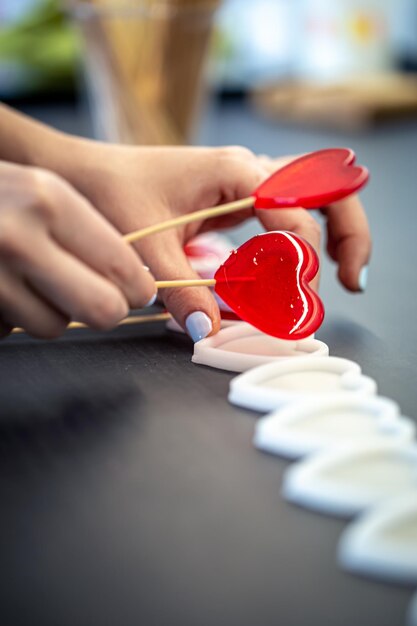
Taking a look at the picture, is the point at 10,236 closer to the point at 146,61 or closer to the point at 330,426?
the point at 330,426

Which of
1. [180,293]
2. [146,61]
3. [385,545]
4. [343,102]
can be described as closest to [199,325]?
[180,293]

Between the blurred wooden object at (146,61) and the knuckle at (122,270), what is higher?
the blurred wooden object at (146,61)

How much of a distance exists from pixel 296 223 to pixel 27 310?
13.0 inches

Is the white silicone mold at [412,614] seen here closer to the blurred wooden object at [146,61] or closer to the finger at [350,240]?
the finger at [350,240]

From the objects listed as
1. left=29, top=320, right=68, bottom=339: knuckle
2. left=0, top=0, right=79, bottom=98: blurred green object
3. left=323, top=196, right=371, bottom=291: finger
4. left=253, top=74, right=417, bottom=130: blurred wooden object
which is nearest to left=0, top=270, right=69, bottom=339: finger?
left=29, top=320, right=68, bottom=339: knuckle

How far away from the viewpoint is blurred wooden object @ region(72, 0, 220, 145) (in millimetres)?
1739

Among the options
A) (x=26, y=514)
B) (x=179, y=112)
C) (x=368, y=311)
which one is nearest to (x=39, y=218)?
(x=26, y=514)

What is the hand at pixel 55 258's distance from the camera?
50cm

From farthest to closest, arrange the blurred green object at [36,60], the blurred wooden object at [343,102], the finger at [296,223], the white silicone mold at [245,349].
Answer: the blurred green object at [36,60], the blurred wooden object at [343,102], the finger at [296,223], the white silicone mold at [245,349]

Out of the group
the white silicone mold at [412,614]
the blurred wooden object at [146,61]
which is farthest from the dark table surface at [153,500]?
the blurred wooden object at [146,61]

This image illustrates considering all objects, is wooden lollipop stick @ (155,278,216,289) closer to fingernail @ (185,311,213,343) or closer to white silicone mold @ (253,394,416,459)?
fingernail @ (185,311,213,343)

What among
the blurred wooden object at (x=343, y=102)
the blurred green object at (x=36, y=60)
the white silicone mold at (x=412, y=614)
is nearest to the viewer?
the white silicone mold at (x=412, y=614)

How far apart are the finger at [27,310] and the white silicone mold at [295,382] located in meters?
0.12

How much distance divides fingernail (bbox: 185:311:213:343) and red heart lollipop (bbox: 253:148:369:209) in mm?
127
